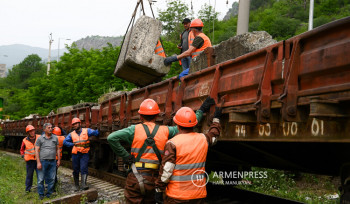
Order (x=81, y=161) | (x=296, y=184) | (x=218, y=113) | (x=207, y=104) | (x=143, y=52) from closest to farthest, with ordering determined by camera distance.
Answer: (x=218, y=113), (x=207, y=104), (x=143, y=52), (x=81, y=161), (x=296, y=184)

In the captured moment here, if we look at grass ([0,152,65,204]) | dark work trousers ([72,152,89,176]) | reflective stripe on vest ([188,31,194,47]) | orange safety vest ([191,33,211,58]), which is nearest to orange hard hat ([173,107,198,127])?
orange safety vest ([191,33,211,58])

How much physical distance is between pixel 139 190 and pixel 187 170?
0.99 m

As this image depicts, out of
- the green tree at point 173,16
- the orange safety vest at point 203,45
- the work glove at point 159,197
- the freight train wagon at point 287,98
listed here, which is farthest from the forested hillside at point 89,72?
the work glove at point 159,197

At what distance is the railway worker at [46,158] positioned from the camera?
7.92 meters

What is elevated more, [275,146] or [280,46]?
[280,46]

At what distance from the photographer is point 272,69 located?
11.0 feet

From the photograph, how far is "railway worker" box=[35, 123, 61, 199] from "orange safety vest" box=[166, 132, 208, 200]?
5.22 metres

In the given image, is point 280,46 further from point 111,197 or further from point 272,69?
point 111,197

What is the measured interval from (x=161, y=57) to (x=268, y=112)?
517cm

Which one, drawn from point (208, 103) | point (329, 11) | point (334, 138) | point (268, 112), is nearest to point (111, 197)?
point (208, 103)

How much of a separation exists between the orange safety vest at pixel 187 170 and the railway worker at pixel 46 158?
5.22m

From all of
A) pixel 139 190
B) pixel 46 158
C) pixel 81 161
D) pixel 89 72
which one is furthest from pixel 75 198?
pixel 89 72

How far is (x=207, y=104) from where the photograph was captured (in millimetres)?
4230

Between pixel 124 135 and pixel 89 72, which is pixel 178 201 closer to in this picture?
pixel 124 135
